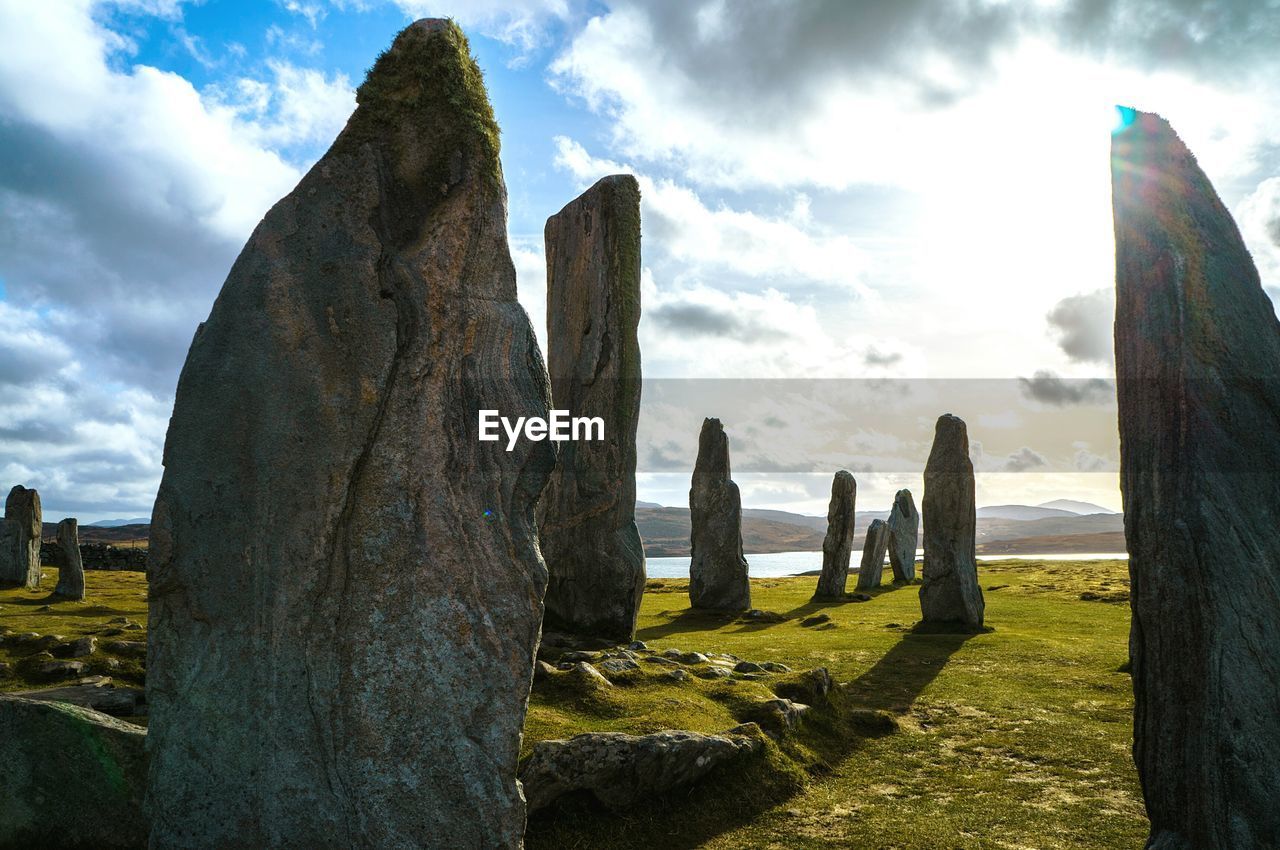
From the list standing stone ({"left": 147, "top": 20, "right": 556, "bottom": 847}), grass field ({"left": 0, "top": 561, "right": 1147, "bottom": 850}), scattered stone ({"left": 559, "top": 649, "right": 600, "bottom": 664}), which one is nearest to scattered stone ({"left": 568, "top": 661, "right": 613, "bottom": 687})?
grass field ({"left": 0, "top": 561, "right": 1147, "bottom": 850})

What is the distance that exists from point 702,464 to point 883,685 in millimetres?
11253

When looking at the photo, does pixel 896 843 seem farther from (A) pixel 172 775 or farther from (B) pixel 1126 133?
(B) pixel 1126 133

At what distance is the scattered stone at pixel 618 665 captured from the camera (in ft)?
32.9

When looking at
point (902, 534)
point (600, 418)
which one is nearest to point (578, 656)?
point (600, 418)

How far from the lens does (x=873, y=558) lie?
30.6 meters

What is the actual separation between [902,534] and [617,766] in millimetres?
28663

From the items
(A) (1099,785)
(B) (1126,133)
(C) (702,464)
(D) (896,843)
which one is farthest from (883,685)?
(C) (702,464)

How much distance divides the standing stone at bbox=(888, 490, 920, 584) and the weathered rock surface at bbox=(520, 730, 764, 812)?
2717 cm

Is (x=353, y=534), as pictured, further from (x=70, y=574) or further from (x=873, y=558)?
(x=873, y=558)

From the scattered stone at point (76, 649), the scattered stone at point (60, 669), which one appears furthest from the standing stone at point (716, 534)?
the scattered stone at point (60, 669)

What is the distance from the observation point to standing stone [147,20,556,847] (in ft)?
17.2

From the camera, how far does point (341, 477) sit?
546 centimetres

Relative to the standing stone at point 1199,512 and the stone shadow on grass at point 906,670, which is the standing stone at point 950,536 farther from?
the standing stone at point 1199,512

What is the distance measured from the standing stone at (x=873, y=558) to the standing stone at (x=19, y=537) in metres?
26.4
